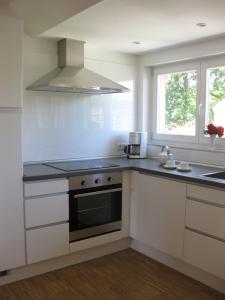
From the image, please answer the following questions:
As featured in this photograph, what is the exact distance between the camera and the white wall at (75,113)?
3119mm

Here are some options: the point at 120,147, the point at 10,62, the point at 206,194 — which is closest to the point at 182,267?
the point at 206,194

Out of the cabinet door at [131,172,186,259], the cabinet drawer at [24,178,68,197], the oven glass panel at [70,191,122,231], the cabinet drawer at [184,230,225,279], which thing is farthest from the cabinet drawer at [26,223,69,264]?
the cabinet drawer at [184,230,225,279]

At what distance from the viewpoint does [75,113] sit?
11.2ft

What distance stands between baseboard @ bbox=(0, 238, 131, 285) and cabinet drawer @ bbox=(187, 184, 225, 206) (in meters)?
1.07

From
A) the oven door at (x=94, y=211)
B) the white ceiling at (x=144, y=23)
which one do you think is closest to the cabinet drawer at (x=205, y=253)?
the oven door at (x=94, y=211)

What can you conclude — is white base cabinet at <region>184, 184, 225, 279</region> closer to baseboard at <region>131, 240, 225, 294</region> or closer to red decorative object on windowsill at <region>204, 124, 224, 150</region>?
baseboard at <region>131, 240, 225, 294</region>

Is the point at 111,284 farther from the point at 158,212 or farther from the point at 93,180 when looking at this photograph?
the point at 93,180

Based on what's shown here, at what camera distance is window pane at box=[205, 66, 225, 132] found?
3197mm

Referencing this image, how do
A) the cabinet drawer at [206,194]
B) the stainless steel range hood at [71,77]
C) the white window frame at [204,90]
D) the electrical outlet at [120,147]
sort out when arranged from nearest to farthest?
the cabinet drawer at [206,194]
the stainless steel range hood at [71,77]
the white window frame at [204,90]
the electrical outlet at [120,147]

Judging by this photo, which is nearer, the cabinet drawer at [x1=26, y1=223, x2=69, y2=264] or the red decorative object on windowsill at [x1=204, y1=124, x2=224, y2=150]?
the cabinet drawer at [x1=26, y1=223, x2=69, y2=264]

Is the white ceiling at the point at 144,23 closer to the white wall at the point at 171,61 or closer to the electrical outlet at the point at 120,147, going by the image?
the white wall at the point at 171,61

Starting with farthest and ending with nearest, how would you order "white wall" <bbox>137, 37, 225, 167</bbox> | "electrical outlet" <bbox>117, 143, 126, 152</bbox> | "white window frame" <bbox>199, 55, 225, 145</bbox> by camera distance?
"electrical outlet" <bbox>117, 143, 126, 152</bbox> → "white window frame" <bbox>199, 55, 225, 145</bbox> → "white wall" <bbox>137, 37, 225, 167</bbox>

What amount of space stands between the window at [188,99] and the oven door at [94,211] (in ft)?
3.37

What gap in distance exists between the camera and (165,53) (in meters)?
3.53
